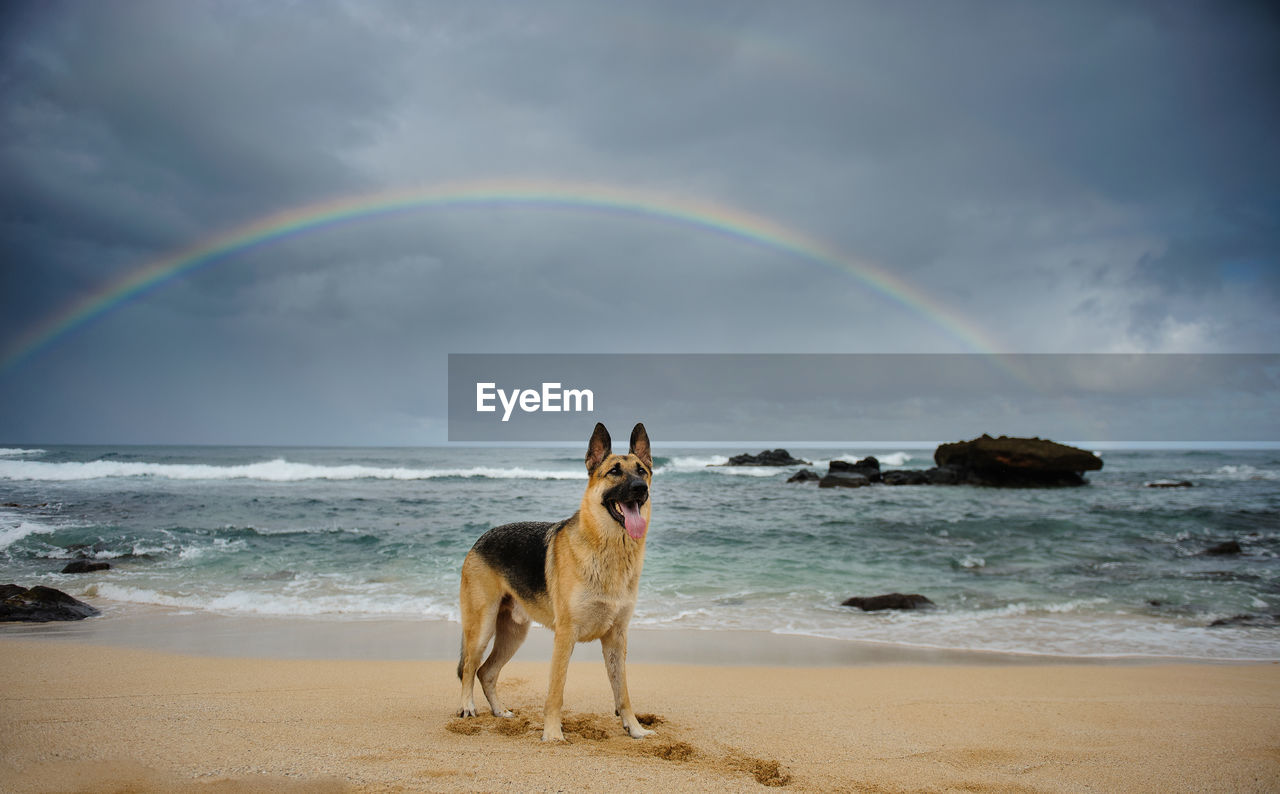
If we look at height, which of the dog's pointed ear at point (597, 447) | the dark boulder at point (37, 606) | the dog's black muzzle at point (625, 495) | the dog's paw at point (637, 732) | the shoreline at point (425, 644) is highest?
the dog's pointed ear at point (597, 447)

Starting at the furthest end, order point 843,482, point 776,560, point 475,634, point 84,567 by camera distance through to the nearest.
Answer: point 843,482, point 776,560, point 84,567, point 475,634

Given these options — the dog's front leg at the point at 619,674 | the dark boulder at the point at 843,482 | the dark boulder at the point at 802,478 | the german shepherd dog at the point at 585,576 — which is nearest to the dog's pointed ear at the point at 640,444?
the german shepherd dog at the point at 585,576

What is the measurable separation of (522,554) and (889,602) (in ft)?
26.1

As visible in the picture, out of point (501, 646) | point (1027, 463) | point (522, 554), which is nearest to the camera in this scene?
point (522, 554)

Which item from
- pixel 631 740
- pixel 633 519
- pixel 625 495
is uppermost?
pixel 625 495

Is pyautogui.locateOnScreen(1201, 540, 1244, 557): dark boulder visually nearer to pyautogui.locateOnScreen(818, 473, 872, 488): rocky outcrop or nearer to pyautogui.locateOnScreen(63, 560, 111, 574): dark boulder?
pyautogui.locateOnScreen(818, 473, 872, 488): rocky outcrop

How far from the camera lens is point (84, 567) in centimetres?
1242

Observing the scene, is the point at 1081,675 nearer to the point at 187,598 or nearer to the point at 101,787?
the point at 101,787

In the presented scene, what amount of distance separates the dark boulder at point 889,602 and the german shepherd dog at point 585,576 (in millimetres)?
7077

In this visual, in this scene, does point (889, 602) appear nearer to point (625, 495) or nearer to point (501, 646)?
point (501, 646)

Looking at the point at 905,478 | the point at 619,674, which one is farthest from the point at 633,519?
the point at 905,478

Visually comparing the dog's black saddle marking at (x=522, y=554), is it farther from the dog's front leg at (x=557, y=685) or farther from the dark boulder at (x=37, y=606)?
the dark boulder at (x=37, y=606)

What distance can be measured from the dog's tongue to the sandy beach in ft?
4.41

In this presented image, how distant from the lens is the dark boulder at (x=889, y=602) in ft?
34.7
